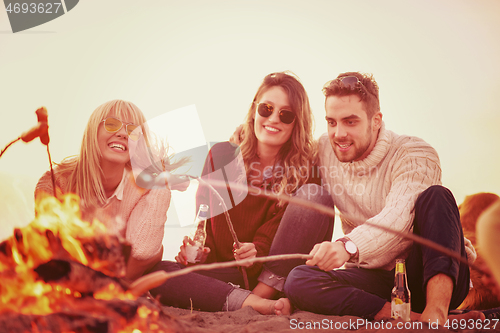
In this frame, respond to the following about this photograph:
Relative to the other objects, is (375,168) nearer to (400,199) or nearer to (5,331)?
(400,199)

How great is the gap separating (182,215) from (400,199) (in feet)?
5.56

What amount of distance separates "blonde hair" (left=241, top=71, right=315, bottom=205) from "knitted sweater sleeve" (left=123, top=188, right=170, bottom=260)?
77cm

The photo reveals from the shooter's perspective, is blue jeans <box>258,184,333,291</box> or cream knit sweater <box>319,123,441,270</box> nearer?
cream knit sweater <box>319,123,441,270</box>

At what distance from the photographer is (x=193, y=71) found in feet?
16.9

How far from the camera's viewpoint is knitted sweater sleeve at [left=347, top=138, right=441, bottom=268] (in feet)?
6.68

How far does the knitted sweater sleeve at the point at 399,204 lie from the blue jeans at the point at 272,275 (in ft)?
1.10

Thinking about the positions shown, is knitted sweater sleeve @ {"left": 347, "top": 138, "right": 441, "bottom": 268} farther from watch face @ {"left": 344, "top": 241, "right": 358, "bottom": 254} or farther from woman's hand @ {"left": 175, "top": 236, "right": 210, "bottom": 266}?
woman's hand @ {"left": 175, "top": 236, "right": 210, "bottom": 266}

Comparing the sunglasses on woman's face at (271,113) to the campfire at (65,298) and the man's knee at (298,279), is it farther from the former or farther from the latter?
the campfire at (65,298)

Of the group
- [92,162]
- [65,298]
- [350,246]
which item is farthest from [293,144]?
[65,298]

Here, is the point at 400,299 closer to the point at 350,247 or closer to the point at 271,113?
the point at 350,247

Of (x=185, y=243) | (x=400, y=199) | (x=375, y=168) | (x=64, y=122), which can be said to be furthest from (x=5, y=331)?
Answer: (x=64, y=122)

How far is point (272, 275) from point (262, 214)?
0.52m

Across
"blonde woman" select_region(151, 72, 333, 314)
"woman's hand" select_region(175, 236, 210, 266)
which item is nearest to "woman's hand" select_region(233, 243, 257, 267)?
"blonde woman" select_region(151, 72, 333, 314)

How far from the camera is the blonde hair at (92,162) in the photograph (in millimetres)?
2467
